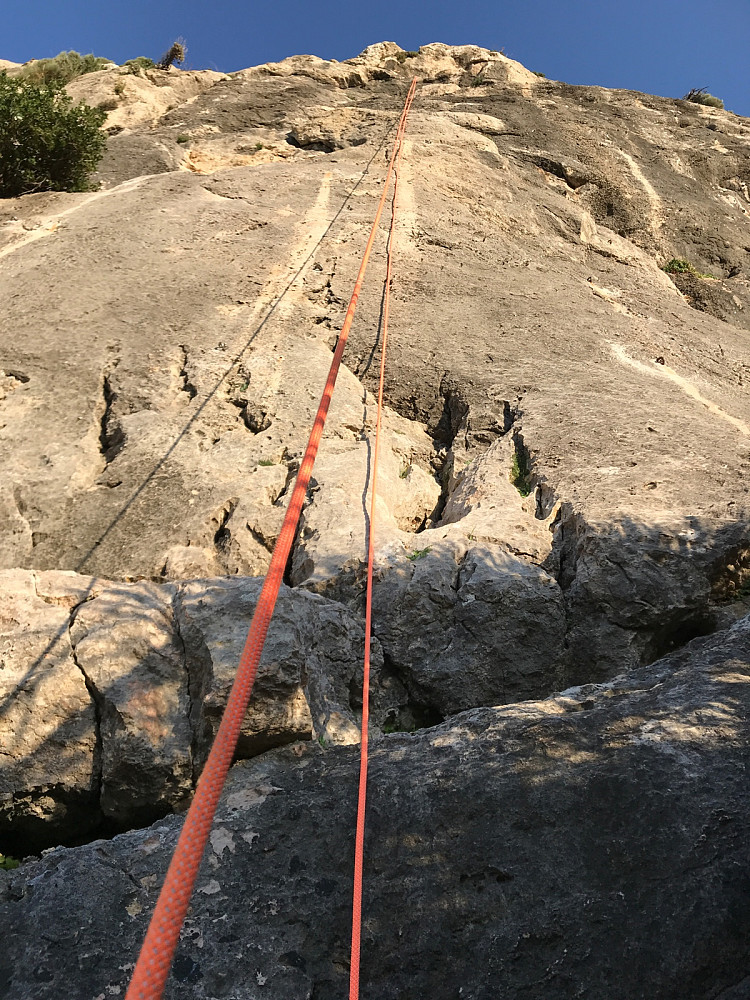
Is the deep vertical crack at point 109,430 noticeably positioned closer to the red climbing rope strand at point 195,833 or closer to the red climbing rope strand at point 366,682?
the red climbing rope strand at point 366,682

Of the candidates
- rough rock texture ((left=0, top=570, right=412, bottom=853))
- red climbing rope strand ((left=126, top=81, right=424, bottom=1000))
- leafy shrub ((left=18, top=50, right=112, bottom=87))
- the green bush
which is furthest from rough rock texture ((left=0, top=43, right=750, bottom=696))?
leafy shrub ((left=18, top=50, right=112, bottom=87))

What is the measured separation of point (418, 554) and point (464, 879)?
2.69 metres

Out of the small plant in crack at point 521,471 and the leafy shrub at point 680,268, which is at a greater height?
the leafy shrub at point 680,268

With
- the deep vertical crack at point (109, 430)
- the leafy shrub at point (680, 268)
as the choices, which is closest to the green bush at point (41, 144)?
the deep vertical crack at point (109, 430)

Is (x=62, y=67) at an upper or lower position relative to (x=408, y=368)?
upper

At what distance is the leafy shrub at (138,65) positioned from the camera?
50.6ft

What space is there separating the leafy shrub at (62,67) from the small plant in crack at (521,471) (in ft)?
56.6

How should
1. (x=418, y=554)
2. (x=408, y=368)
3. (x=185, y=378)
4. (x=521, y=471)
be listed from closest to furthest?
(x=418, y=554) < (x=521, y=471) < (x=185, y=378) < (x=408, y=368)

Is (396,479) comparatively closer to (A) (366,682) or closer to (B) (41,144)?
(A) (366,682)

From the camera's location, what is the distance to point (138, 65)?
16156 mm

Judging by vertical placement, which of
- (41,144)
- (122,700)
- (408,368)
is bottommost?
(122,700)

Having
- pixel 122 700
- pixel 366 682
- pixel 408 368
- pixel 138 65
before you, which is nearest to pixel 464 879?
pixel 366 682

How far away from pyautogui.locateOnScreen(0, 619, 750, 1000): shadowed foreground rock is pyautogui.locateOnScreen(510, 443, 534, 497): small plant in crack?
2.97 m

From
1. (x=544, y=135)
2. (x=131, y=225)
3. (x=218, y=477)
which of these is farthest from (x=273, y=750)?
(x=544, y=135)
